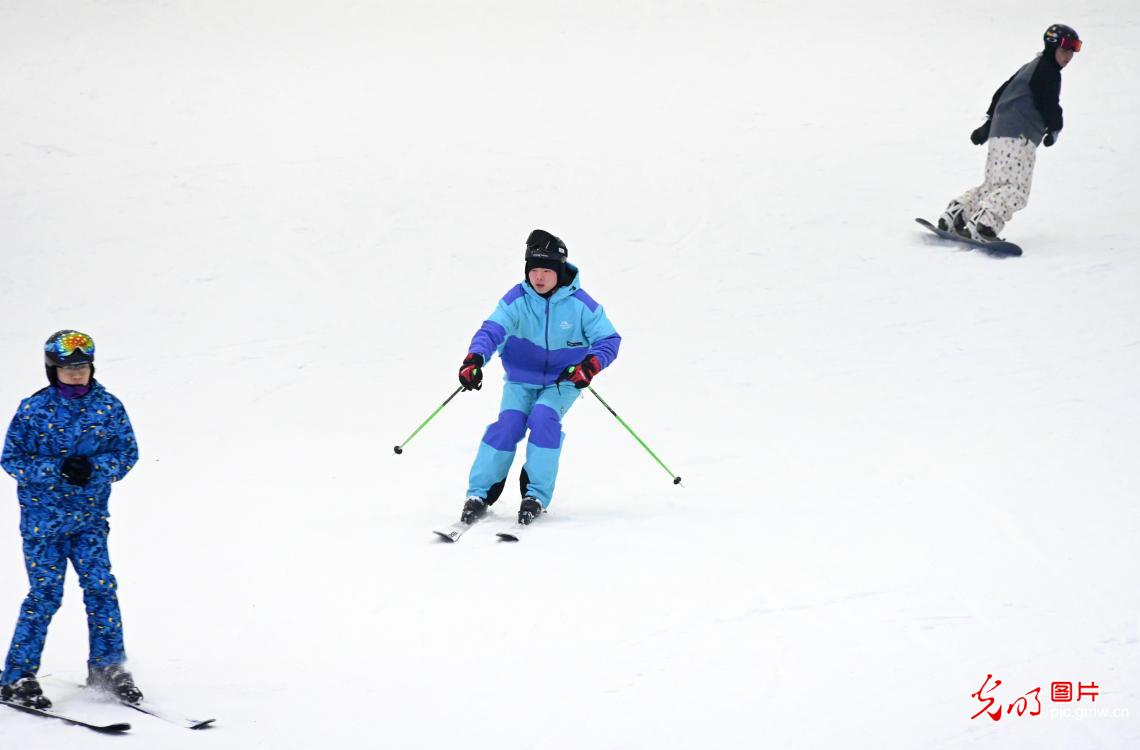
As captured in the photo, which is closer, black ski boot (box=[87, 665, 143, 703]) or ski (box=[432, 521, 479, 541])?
black ski boot (box=[87, 665, 143, 703])

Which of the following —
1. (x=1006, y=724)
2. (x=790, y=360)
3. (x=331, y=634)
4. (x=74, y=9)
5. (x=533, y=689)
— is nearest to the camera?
(x=1006, y=724)

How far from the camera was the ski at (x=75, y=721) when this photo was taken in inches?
173

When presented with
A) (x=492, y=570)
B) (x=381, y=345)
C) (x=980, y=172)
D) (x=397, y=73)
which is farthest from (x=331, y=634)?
(x=397, y=73)

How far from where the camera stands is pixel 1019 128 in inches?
428

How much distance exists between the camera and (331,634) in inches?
212

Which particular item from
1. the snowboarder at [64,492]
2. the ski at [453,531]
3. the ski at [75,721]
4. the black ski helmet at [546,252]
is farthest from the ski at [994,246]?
the ski at [75,721]

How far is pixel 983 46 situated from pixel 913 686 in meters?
14.4

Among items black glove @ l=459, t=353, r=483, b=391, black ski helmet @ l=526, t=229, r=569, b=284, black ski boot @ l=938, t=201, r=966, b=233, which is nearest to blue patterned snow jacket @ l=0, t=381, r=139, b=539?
black glove @ l=459, t=353, r=483, b=391

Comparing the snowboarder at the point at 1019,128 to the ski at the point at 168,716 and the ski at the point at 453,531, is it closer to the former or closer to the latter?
the ski at the point at 453,531

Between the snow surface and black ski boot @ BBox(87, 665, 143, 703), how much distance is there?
163mm

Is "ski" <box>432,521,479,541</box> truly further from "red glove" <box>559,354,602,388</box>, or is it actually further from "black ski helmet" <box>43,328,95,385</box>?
"black ski helmet" <box>43,328,95,385</box>

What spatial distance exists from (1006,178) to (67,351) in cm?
840

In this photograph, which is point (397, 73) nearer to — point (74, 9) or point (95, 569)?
point (74, 9)

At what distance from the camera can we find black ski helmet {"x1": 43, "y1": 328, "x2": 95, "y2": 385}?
448cm
